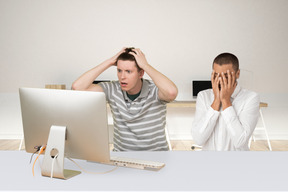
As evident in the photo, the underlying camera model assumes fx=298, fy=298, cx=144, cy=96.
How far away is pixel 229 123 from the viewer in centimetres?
185

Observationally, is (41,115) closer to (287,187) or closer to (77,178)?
(77,178)

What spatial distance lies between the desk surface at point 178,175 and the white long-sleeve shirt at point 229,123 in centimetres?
30

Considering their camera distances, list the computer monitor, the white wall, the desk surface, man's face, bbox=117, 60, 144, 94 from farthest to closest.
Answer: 1. the white wall
2. man's face, bbox=117, 60, 144, 94
3. the computer monitor
4. the desk surface

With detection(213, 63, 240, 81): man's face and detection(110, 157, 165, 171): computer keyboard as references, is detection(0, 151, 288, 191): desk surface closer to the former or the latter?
detection(110, 157, 165, 171): computer keyboard

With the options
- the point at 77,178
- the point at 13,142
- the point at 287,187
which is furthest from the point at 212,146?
the point at 13,142

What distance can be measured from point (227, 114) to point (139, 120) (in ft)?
1.82

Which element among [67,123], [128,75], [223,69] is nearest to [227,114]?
[223,69]

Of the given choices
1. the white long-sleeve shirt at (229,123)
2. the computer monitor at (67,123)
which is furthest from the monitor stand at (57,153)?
the white long-sleeve shirt at (229,123)

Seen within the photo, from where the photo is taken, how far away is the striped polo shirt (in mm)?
1919

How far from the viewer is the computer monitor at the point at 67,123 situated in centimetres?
123

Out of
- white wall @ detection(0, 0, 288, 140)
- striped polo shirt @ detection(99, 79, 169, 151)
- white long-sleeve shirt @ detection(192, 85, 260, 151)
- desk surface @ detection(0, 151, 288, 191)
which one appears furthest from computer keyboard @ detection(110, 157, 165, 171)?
white wall @ detection(0, 0, 288, 140)

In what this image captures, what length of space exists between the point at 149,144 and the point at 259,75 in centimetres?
371

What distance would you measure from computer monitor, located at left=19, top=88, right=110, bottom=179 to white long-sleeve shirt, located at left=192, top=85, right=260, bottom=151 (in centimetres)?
88

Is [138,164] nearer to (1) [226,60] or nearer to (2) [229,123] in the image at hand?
(2) [229,123]
